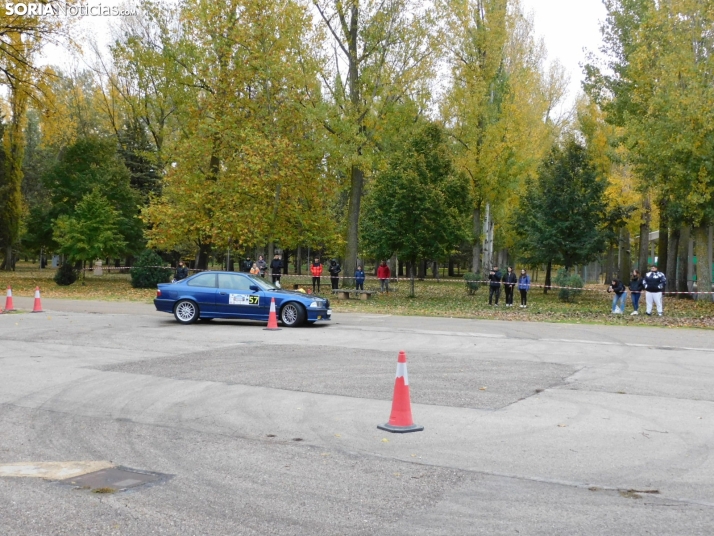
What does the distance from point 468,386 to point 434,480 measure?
14.7ft

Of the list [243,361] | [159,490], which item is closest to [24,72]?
[243,361]

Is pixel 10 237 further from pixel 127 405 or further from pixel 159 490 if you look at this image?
pixel 159 490

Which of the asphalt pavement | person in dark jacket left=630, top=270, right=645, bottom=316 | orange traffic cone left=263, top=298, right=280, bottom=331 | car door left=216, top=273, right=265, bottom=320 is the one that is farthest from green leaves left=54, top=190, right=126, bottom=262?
person in dark jacket left=630, top=270, right=645, bottom=316

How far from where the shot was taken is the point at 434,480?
598cm

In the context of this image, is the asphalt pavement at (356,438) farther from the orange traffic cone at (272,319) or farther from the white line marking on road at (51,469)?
the orange traffic cone at (272,319)

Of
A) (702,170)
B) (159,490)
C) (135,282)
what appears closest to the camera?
(159,490)

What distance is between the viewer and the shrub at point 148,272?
37281mm

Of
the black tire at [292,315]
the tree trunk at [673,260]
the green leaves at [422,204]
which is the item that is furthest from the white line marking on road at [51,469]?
the tree trunk at [673,260]

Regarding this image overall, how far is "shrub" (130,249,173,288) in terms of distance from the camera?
1468 inches

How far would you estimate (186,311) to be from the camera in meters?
19.4

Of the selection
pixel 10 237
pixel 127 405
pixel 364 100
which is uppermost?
pixel 364 100

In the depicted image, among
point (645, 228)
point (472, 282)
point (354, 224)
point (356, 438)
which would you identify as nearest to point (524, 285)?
point (472, 282)

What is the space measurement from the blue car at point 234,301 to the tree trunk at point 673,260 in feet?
80.6

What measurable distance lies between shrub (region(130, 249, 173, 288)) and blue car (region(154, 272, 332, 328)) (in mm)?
18349
